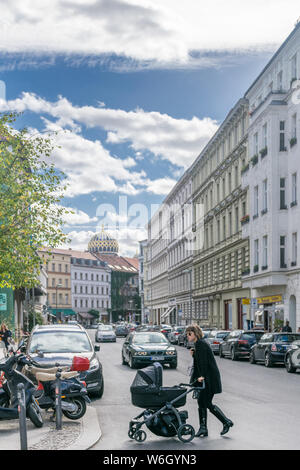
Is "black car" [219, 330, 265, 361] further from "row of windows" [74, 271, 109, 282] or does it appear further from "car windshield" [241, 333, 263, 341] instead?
"row of windows" [74, 271, 109, 282]

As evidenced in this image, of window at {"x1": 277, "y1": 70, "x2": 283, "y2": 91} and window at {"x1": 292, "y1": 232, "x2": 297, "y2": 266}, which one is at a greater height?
window at {"x1": 277, "y1": 70, "x2": 283, "y2": 91}

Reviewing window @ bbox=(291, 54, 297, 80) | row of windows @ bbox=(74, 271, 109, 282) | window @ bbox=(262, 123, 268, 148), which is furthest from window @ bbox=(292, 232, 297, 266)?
row of windows @ bbox=(74, 271, 109, 282)

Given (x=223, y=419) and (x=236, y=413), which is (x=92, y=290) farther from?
(x=223, y=419)

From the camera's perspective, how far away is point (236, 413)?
1356 cm

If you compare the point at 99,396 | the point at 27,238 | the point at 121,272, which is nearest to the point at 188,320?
the point at 27,238

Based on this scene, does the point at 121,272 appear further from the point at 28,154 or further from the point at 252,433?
the point at 252,433

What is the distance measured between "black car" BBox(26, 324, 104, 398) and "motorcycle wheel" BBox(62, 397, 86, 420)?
8.32 ft

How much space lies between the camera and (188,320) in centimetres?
8106

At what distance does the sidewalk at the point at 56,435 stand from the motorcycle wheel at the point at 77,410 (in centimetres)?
9

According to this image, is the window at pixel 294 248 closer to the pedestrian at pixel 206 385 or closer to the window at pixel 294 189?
the window at pixel 294 189

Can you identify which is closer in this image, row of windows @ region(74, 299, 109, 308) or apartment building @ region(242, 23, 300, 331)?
apartment building @ region(242, 23, 300, 331)

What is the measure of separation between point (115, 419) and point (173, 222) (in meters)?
83.7

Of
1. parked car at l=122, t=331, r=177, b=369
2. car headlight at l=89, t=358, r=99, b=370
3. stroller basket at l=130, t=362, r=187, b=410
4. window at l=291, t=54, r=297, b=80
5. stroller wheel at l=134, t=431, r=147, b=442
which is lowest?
parked car at l=122, t=331, r=177, b=369

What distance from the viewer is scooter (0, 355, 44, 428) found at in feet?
37.1
